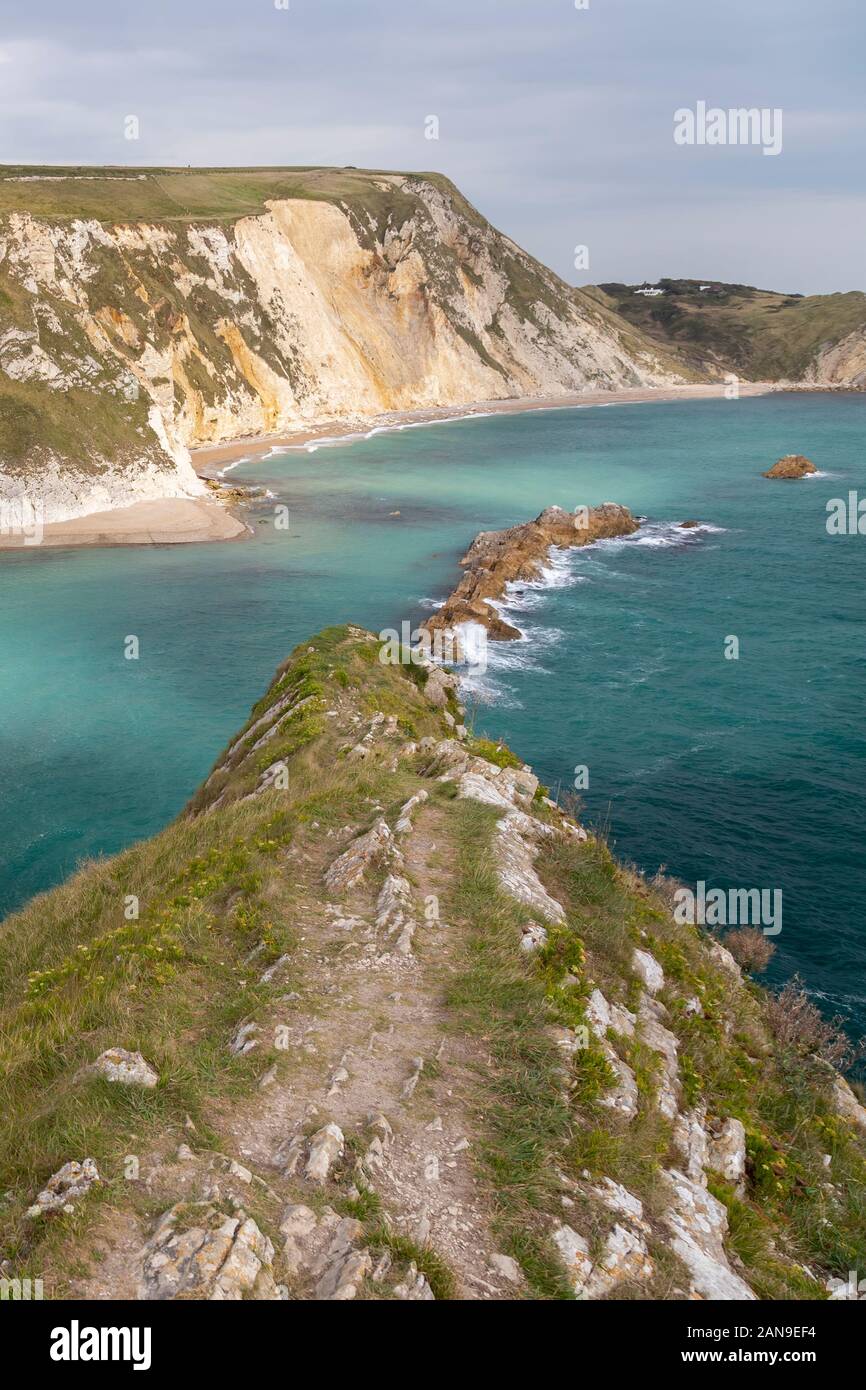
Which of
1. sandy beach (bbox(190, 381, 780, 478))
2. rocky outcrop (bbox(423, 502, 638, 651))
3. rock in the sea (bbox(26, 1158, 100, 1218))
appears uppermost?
sandy beach (bbox(190, 381, 780, 478))

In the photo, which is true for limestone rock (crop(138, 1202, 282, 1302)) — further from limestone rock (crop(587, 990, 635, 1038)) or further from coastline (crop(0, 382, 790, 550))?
coastline (crop(0, 382, 790, 550))

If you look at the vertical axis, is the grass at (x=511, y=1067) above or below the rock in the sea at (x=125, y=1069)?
below

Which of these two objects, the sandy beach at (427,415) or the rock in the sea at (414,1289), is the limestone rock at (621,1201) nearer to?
the rock in the sea at (414,1289)

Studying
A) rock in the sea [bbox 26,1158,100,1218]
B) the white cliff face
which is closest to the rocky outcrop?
the white cliff face

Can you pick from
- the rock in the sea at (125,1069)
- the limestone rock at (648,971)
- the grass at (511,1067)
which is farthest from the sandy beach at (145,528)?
the rock in the sea at (125,1069)
